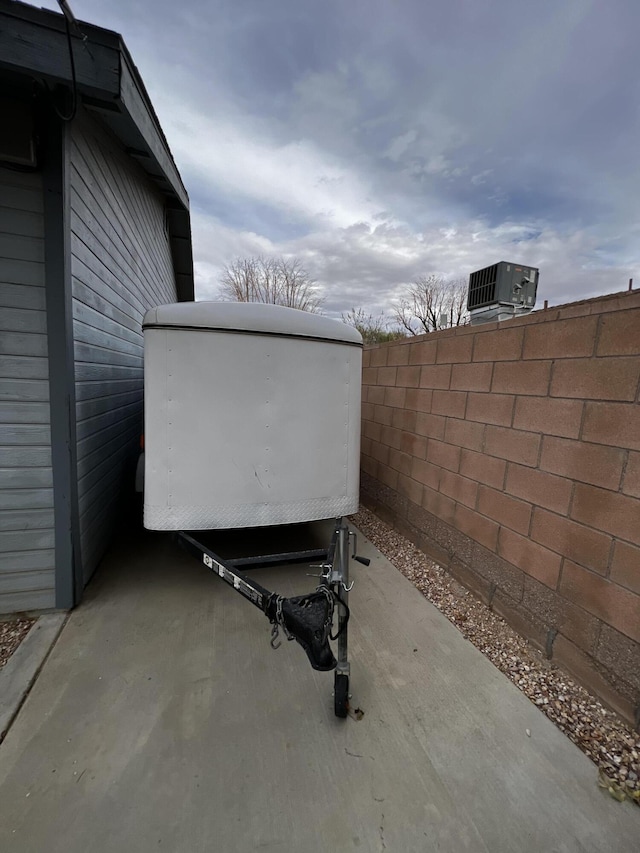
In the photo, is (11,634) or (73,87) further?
(11,634)

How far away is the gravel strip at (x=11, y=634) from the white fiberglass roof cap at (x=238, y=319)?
7.02ft

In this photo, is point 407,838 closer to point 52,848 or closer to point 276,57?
point 52,848

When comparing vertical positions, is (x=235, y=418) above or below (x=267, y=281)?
below

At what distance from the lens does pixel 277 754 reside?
62.4 inches

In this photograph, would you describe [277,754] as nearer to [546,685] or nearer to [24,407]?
[546,685]

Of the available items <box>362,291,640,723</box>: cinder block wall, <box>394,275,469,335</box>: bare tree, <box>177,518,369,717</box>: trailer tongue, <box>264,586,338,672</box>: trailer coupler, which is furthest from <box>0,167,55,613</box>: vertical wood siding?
<box>394,275,469,335</box>: bare tree

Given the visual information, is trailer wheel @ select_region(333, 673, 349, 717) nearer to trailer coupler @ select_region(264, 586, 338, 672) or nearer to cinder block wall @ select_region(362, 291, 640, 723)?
trailer coupler @ select_region(264, 586, 338, 672)

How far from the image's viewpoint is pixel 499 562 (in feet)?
8.48

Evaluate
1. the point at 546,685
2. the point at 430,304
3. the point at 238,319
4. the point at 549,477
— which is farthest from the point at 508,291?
the point at 430,304

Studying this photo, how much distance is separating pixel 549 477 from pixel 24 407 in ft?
11.0

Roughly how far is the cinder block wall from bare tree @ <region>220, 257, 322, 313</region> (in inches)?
583

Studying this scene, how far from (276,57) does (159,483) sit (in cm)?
519

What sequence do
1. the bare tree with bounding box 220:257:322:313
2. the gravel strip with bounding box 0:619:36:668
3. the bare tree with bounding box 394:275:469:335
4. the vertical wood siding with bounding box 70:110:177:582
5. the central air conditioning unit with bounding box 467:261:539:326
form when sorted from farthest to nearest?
the bare tree with bounding box 220:257:322:313
the bare tree with bounding box 394:275:469:335
the central air conditioning unit with bounding box 467:261:539:326
the vertical wood siding with bounding box 70:110:177:582
the gravel strip with bounding box 0:619:36:668

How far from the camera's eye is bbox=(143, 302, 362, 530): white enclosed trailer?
2.25m
